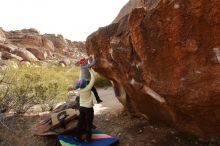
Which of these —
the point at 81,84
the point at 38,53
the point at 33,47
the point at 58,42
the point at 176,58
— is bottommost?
the point at 81,84

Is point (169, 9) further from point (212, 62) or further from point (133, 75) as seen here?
point (133, 75)

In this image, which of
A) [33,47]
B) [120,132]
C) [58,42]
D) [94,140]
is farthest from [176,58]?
[58,42]

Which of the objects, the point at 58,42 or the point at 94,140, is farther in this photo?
the point at 58,42

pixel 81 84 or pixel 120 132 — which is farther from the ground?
pixel 81 84

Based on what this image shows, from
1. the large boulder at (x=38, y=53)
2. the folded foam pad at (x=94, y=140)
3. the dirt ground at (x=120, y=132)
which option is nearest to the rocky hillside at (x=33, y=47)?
the large boulder at (x=38, y=53)

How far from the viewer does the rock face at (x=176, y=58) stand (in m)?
5.18

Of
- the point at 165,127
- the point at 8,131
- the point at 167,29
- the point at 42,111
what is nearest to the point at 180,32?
the point at 167,29

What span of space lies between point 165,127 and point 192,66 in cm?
242

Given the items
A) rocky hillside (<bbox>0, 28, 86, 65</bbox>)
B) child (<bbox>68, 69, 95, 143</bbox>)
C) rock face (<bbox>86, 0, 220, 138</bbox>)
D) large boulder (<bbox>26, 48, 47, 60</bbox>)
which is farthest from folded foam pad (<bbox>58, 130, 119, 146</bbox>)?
large boulder (<bbox>26, 48, 47, 60</bbox>)

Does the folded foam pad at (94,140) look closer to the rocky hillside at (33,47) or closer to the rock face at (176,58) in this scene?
the rock face at (176,58)

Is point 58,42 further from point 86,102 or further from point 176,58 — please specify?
point 176,58

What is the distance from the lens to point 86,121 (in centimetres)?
694

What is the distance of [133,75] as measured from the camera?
698cm

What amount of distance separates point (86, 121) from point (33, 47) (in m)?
33.8
